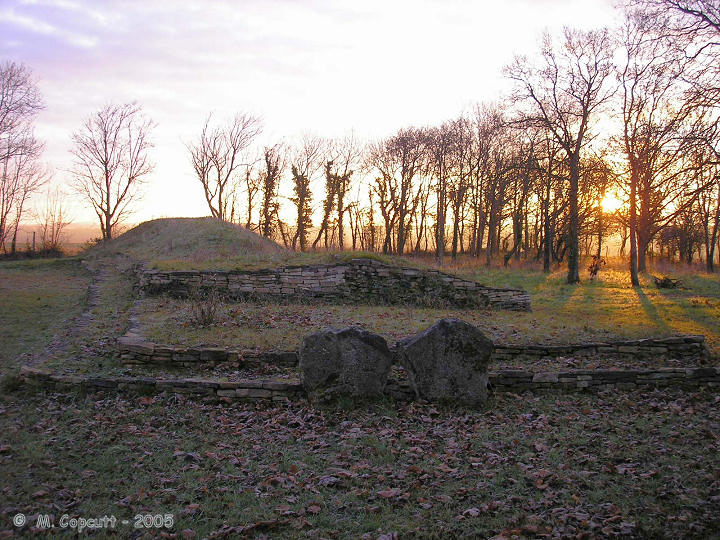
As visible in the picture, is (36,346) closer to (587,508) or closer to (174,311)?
(174,311)

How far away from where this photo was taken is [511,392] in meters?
7.13

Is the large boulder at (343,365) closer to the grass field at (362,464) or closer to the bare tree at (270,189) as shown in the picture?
the grass field at (362,464)

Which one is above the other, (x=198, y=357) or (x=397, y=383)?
(x=198, y=357)

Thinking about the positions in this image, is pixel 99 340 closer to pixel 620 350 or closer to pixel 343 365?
pixel 343 365

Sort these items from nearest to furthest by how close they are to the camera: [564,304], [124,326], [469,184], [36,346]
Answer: [36,346]
[124,326]
[564,304]
[469,184]

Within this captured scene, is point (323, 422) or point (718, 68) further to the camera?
point (718, 68)

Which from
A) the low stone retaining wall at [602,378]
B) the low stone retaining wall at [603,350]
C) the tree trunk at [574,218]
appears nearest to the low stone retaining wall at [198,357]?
the low stone retaining wall at [603,350]

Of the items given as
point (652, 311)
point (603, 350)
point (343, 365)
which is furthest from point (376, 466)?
point (652, 311)

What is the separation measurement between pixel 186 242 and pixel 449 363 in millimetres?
19672

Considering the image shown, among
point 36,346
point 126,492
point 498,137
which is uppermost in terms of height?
point 498,137

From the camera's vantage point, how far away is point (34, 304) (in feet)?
42.8

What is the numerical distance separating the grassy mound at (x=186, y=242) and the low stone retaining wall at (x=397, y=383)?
13226 mm

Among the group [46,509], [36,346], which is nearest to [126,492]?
[46,509]

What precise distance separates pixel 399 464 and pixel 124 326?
7.81 metres
